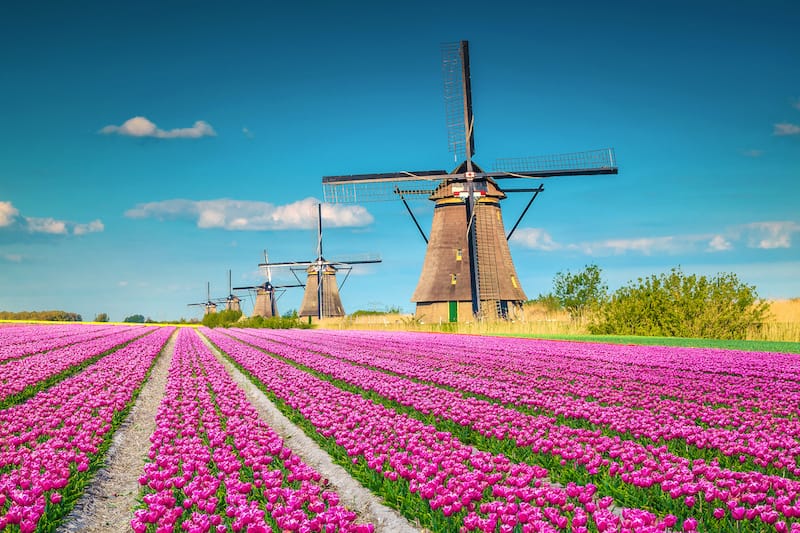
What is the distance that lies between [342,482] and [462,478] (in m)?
1.62

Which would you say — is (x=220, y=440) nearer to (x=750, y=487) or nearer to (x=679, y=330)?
(x=750, y=487)

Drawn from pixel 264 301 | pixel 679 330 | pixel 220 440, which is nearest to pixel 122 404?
pixel 220 440

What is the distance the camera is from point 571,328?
114ft

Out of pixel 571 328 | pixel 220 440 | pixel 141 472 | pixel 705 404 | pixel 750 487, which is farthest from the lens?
pixel 571 328

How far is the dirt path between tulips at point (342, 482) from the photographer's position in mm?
5375

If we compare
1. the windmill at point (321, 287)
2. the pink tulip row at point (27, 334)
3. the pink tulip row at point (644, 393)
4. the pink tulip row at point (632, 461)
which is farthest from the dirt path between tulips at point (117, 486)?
the windmill at point (321, 287)

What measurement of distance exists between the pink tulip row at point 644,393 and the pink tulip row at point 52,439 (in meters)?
6.16

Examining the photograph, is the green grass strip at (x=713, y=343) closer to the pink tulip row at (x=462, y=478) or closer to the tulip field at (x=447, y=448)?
the tulip field at (x=447, y=448)

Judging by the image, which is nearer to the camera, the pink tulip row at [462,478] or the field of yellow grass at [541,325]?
the pink tulip row at [462,478]

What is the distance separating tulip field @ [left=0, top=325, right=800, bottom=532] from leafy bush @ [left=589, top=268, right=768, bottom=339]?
536 inches

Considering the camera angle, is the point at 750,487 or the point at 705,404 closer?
the point at 750,487

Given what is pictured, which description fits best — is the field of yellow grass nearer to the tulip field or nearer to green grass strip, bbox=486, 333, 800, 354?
green grass strip, bbox=486, 333, 800, 354

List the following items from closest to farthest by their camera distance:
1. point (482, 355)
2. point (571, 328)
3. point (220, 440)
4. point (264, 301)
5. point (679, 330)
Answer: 1. point (220, 440)
2. point (482, 355)
3. point (679, 330)
4. point (571, 328)
5. point (264, 301)

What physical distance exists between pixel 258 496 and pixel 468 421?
3606 millimetres
